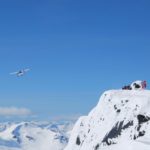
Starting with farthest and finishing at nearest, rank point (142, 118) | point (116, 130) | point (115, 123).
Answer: point (115, 123) < point (116, 130) < point (142, 118)

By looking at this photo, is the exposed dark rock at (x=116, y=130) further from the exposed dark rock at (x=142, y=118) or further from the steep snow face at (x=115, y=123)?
the exposed dark rock at (x=142, y=118)

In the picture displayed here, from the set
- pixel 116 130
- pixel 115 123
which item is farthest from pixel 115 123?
pixel 116 130

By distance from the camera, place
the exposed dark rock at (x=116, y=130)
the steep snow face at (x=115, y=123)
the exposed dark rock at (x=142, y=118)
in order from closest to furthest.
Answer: the exposed dark rock at (x=142, y=118) → the steep snow face at (x=115, y=123) → the exposed dark rock at (x=116, y=130)

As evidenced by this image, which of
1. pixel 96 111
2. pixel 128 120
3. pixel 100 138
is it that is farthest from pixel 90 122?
pixel 128 120

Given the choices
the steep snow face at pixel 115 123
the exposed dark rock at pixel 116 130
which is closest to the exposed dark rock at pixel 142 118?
the steep snow face at pixel 115 123

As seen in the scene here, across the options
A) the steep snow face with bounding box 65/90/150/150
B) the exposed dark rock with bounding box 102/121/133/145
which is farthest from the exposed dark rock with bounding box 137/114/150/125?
the exposed dark rock with bounding box 102/121/133/145

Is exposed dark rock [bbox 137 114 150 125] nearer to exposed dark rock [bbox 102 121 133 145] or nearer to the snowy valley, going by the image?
the snowy valley

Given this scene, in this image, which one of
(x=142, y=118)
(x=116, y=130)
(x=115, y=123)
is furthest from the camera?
(x=115, y=123)

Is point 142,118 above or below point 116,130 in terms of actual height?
above

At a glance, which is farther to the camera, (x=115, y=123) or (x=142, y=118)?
(x=115, y=123)

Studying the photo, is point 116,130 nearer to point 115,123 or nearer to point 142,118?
point 115,123
